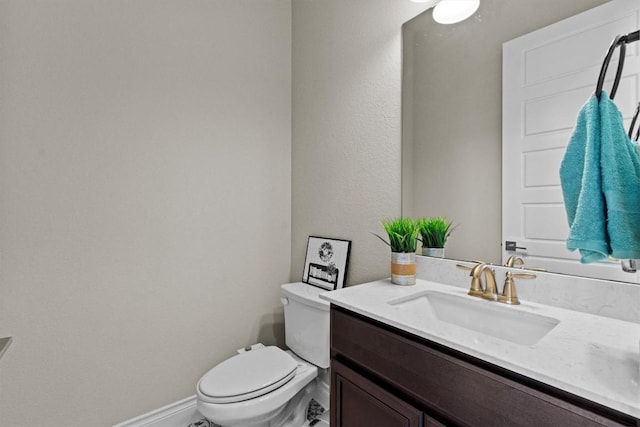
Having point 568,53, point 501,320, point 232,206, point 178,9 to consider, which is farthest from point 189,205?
point 568,53

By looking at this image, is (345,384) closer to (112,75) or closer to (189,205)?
(189,205)

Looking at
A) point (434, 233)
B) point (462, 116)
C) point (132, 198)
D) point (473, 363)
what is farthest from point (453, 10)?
point (132, 198)

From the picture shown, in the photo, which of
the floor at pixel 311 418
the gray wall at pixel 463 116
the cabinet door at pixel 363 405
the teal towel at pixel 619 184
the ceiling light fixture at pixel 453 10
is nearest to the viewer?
the teal towel at pixel 619 184

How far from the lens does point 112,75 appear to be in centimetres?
148

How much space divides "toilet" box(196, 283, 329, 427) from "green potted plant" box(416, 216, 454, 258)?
55 centimetres

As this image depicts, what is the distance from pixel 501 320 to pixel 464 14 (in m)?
1.17

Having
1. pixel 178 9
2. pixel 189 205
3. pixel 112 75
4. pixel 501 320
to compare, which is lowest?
pixel 501 320

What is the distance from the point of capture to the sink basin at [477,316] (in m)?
0.87

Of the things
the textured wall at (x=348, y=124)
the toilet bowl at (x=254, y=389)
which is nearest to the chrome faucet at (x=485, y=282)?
the textured wall at (x=348, y=124)

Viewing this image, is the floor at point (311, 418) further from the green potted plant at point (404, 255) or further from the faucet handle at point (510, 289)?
the faucet handle at point (510, 289)

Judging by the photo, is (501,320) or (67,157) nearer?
(501,320)

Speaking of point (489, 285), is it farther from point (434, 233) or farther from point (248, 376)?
point (248, 376)

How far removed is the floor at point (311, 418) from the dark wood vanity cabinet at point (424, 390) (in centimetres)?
69

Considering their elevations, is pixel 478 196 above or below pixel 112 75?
below
